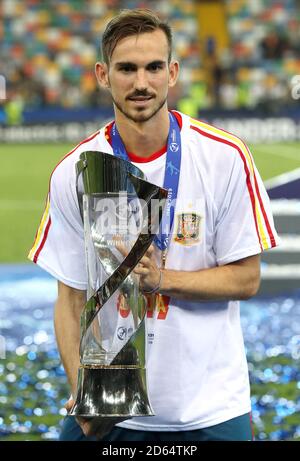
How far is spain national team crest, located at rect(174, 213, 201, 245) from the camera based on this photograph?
320 centimetres

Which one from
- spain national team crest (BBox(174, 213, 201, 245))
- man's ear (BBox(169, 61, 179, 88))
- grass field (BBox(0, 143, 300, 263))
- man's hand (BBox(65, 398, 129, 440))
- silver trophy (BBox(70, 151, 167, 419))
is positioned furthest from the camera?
grass field (BBox(0, 143, 300, 263))

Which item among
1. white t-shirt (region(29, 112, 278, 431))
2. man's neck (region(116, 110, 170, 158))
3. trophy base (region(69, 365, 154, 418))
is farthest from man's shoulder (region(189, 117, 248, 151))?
trophy base (region(69, 365, 154, 418))

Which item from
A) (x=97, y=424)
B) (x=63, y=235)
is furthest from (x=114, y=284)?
(x=63, y=235)

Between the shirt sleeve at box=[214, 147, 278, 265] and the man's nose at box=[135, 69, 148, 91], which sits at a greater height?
the man's nose at box=[135, 69, 148, 91]

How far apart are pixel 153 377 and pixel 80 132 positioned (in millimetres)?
22970

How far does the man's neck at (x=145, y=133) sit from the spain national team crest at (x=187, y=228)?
210 mm

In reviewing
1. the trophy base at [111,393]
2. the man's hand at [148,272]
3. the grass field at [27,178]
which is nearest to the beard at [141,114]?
the man's hand at [148,272]

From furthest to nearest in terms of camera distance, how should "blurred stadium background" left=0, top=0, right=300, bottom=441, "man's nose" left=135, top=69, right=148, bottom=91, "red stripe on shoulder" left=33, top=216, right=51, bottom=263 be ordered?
"blurred stadium background" left=0, top=0, right=300, bottom=441, "red stripe on shoulder" left=33, top=216, right=51, bottom=263, "man's nose" left=135, top=69, right=148, bottom=91

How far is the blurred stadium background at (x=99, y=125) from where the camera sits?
22.6 ft

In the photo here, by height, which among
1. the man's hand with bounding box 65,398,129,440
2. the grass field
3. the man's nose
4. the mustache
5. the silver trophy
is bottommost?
the man's hand with bounding box 65,398,129,440

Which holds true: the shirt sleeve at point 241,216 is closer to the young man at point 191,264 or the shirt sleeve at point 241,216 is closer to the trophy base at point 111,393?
the young man at point 191,264

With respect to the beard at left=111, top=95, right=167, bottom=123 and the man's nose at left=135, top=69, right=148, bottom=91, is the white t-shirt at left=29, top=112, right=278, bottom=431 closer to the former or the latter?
the beard at left=111, top=95, right=167, bottom=123

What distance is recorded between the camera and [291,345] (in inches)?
312
